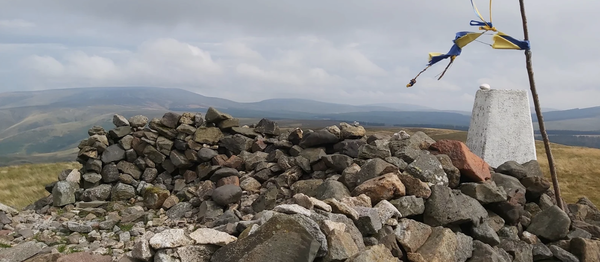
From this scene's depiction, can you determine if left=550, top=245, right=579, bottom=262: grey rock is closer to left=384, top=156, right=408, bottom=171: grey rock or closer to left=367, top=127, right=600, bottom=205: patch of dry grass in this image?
left=384, top=156, right=408, bottom=171: grey rock

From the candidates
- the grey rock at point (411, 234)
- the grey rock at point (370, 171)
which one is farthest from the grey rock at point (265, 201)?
the grey rock at point (411, 234)

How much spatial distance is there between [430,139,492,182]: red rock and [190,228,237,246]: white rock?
628cm

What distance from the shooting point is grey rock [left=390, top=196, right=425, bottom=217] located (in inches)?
296

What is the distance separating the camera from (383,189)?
7789 millimetres

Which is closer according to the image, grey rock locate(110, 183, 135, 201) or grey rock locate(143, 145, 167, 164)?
grey rock locate(110, 183, 135, 201)

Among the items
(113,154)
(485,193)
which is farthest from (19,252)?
(485,193)

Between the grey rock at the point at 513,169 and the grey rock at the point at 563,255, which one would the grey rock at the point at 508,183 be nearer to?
the grey rock at the point at 513,169

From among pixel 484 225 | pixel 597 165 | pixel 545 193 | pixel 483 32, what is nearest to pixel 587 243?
pixel 484 225

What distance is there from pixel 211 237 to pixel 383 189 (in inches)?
146

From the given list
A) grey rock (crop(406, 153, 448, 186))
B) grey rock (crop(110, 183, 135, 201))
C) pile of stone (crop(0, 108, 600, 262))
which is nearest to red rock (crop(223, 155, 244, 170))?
pile of stone (crop(0, 108, 600, 262))

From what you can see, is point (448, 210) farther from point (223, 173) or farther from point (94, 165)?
point (94, 165)

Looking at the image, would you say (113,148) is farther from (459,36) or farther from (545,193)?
(545,193)

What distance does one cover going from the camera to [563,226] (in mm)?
8164

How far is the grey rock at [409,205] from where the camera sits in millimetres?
7520
